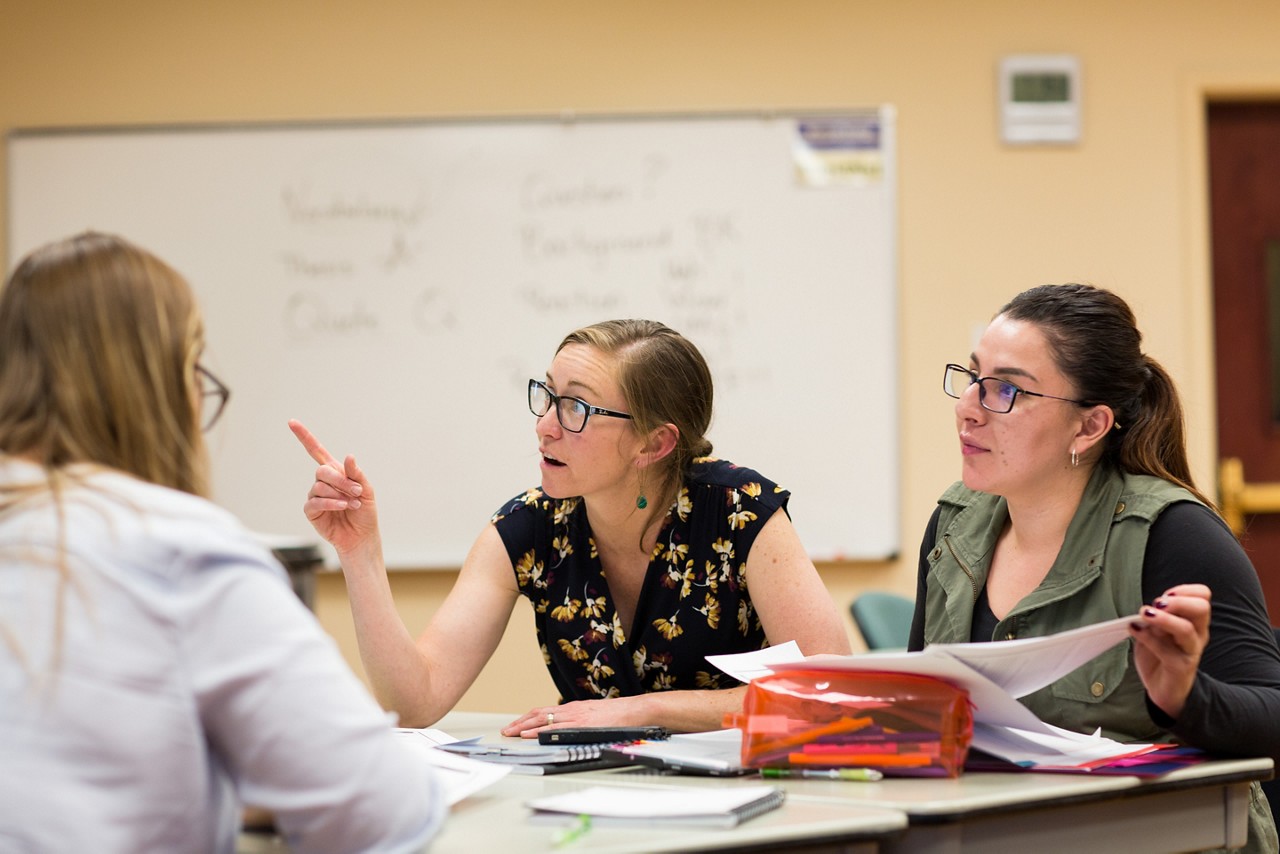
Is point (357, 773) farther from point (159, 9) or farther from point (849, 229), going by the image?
point (159, 9)

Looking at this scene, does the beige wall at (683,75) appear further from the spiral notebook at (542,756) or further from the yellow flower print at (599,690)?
the spiral notebook at (542,756)

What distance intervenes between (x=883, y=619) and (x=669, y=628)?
3.27 ft

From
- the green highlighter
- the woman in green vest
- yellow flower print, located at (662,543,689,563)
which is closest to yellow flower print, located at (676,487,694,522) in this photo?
yellow flower print, located at (662,543,689,563)

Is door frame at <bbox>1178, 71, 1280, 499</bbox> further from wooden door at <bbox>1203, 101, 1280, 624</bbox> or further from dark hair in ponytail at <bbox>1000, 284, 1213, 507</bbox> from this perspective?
dark hair in ponytail at <bbox>1000, 284, 1213, 507</bbox>

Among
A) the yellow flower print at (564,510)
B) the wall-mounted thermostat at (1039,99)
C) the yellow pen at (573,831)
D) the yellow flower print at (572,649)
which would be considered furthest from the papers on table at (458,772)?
the wall-mounted thermostat at (1039,99)

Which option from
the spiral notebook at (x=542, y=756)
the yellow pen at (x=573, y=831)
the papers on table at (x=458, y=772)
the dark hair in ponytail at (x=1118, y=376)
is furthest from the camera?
the dark hair in ponytail at (x=1118, y=376)

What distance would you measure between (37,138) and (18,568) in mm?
3184

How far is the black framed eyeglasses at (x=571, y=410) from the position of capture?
2043mm

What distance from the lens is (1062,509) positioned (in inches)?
71.8

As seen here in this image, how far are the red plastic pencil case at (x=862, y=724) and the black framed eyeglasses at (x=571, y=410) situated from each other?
0.71 metres

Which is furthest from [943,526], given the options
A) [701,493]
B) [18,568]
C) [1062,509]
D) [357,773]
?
[18,568]

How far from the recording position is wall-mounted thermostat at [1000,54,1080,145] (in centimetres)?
373

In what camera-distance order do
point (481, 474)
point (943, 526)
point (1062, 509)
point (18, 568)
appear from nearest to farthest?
point (18, 568)
point (1062, 509)
point (943, 526)
point (481, 474)

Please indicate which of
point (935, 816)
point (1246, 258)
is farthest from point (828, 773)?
point (1246, 258)
